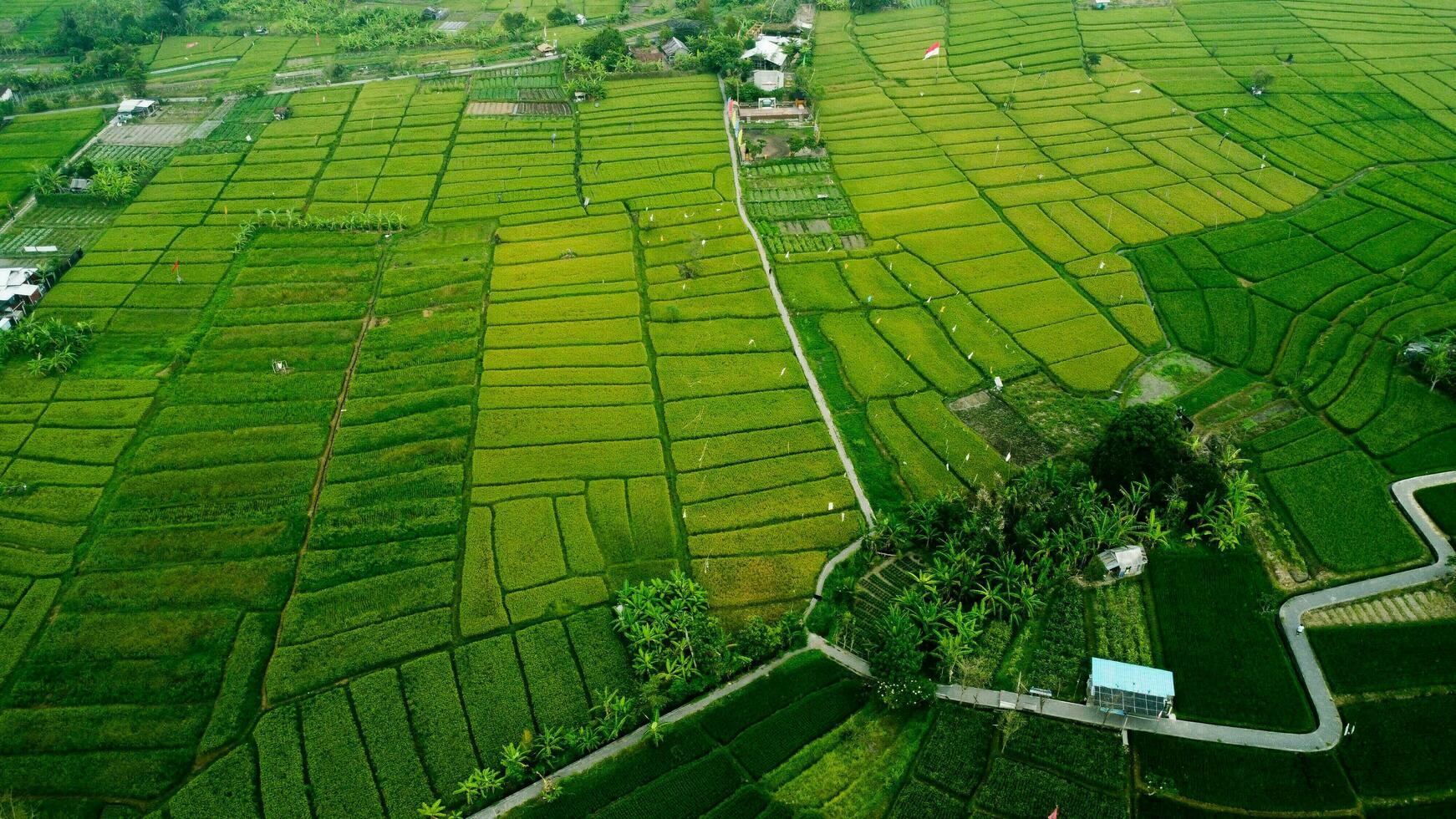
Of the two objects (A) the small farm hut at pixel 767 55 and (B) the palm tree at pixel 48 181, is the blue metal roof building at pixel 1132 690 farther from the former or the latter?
(B) the palm tree at pixel 48 181

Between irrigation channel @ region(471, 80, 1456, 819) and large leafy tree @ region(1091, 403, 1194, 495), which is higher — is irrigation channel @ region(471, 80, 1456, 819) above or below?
below

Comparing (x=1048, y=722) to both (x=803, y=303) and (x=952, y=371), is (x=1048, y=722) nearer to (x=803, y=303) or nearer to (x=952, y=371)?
(x=952, y=371)

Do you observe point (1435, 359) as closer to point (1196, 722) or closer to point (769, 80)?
point (1196, 722)

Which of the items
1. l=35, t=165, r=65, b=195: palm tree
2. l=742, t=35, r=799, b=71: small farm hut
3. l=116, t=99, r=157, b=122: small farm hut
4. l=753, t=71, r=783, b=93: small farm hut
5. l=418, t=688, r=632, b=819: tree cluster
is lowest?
l=418, t=688, r=632, b=819: tree cluster

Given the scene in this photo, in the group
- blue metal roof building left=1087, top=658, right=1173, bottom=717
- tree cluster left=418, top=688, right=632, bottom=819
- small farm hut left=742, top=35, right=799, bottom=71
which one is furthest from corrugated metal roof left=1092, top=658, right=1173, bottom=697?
small farm hut left=742, top=35, right=799, bottom=71

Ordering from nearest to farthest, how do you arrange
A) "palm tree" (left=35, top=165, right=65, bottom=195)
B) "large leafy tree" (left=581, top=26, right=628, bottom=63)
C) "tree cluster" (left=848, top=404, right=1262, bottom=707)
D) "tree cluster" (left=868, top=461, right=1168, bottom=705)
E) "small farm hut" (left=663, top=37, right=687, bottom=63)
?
"tree cluster" (left=868, top=461, right=1168, bottom=705), "tree cluster" (left=848, top=404, right=1262, bottom=707), "palm tree" (left=35, top=165, right=65, bottom=195), "large leafy tree" (left=581, top=26, right=628, bottom=63), "small farm hut" (left=663, top=37, right=687, bottom=63)

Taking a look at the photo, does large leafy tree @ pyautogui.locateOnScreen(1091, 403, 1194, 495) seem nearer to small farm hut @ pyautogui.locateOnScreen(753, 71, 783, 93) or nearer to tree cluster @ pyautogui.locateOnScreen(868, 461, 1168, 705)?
tree cluster @ pyautogui.locateOnScreen(868, 461, 1168, 705)

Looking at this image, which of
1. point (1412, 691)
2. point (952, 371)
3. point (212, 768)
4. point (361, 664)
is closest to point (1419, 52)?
point (952, 371)

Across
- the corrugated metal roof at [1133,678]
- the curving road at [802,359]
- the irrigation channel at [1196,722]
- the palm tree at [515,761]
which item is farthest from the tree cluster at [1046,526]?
the palm tree at [515,761]
